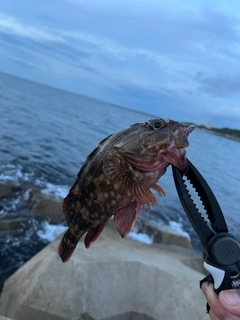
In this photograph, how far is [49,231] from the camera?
11500mm

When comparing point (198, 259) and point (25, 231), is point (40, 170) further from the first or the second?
point (198, 259)

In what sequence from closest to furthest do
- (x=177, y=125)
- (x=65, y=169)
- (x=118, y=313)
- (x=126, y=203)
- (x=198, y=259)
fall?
(x=177, y=125), (x=126, y=203), (x=118, y=313), (x=198, y=259), (x=65, y=169)

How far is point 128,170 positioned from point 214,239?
33.5 inches

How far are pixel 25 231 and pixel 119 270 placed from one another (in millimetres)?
4609

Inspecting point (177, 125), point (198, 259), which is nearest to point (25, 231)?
point (198, 259)

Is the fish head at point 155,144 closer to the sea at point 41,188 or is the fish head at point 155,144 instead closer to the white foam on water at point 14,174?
the sea at point 41,188

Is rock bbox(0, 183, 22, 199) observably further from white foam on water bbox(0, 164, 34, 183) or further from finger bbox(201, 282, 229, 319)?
finger bbox(201, 282, 229, 319)

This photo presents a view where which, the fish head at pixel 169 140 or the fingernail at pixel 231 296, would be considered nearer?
the fingernail at pixel 231 296

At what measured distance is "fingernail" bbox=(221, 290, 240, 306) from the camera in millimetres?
2338

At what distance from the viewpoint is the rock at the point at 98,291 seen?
6.61m

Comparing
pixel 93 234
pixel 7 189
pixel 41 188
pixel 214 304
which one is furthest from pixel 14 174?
pixel 214 304

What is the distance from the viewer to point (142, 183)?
288cm

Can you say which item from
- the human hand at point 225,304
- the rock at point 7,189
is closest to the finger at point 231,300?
the human hand at point 225,304

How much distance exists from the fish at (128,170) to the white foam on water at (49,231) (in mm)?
8352
